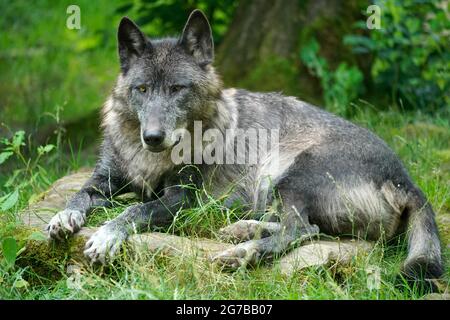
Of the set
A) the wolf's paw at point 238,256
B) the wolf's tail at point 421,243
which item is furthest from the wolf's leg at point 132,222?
the wolf's tail at point 421,243

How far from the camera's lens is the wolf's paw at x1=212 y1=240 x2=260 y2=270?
4293 mm

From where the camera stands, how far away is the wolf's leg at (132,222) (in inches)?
169

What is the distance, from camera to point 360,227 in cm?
492

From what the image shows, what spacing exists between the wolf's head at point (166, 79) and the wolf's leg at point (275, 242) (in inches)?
34.7

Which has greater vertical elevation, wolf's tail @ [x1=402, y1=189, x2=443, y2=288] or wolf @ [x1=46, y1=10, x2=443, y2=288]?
wolf @ [x1=46, y1=10, x2=443, y2=288]

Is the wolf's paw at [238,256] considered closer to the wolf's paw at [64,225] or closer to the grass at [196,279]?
the grass at [196,279]

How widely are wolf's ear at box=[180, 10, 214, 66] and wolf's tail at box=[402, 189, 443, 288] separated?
1.77 metres

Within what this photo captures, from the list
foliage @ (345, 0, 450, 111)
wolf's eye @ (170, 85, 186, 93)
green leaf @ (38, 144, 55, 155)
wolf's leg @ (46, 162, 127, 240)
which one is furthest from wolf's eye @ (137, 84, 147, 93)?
foliage @ (345, 0, 450, 111)

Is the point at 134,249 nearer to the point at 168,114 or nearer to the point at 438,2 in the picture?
the point at 168,114

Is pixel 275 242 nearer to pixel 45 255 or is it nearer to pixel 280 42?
pixel 45 255

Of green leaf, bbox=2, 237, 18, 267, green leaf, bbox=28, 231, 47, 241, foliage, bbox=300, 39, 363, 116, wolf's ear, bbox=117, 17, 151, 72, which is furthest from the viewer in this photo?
foliage, bbox=300, 39, 363, 116

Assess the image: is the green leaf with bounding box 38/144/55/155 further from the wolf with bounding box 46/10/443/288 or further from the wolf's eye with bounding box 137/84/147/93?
the wolf's eye with bounding box 137/84/147/93
